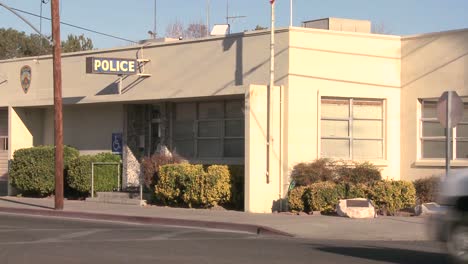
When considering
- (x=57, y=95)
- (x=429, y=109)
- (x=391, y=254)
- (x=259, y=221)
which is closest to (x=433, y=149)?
(x=429, y=109)

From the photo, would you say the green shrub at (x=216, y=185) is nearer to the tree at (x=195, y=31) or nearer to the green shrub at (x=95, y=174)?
the green shrub at (x=95, y=174)

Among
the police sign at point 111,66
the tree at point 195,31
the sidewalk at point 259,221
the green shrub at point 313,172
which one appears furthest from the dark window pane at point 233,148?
the tree at point 195,31

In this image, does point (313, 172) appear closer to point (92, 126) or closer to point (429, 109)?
point (429, 109)

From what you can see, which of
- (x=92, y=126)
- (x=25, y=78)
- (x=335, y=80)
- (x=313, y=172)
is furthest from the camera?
(x=25, y=78)

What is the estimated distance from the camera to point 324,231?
16.7 metres

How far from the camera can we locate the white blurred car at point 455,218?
33.2ft

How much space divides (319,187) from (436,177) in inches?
148

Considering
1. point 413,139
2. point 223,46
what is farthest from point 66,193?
point 413,139

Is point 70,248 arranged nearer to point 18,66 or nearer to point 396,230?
point 396,230

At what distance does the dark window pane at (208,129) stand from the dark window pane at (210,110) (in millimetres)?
201

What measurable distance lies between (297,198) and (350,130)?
3.05 m

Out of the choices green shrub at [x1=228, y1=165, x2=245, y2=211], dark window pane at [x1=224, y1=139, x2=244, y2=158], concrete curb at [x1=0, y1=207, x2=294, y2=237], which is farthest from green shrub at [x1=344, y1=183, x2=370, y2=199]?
dark window pane at [x1=224, y1=139, x2=244, y2=158]

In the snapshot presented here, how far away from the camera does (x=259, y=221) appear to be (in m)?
18.3

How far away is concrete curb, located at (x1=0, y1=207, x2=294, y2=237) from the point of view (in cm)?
1705
